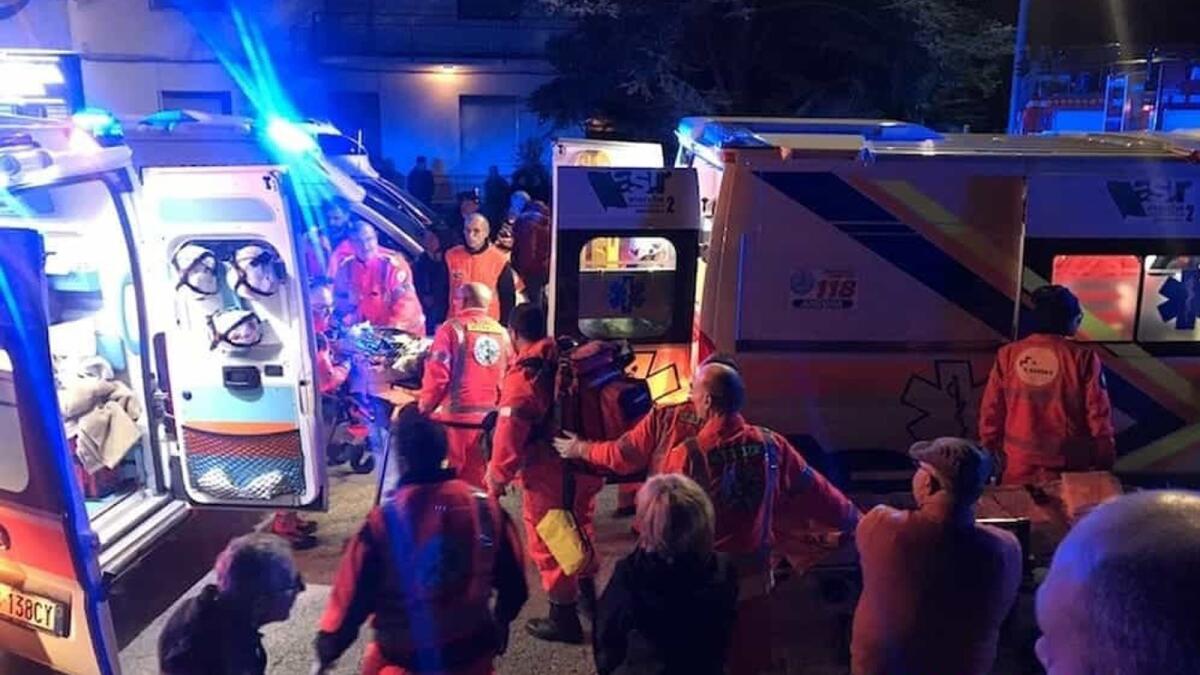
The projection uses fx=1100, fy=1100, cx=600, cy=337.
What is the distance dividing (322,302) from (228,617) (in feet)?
17.2

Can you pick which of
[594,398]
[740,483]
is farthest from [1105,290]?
[740,483]

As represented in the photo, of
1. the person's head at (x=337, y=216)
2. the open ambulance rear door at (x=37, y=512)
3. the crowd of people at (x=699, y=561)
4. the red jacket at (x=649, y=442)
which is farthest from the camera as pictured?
the person's head at (x=337, y=216)

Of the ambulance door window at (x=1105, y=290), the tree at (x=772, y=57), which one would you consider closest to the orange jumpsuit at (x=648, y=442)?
the ambulance door window at (x=1105, y=290)

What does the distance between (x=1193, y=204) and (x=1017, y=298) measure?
112 cm

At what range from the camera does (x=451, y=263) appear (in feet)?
30.0

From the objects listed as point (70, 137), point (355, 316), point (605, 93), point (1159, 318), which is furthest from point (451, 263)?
point (605, 93)

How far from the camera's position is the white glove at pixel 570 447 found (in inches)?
199

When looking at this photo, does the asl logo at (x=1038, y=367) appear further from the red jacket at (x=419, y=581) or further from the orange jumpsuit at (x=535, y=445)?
the red jacket at (x=419, y=581)

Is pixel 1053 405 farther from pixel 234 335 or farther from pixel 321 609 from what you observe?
pixel 234 335

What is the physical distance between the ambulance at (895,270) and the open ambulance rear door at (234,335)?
4.97ft

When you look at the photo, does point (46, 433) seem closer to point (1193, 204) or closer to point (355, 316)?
point (355, 316)

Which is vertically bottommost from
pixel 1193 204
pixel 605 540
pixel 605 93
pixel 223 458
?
pixel 605 540

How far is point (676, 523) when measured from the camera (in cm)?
331

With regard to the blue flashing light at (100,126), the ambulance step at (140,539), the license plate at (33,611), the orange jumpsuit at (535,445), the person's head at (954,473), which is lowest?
the ambulance step at (140,539)
